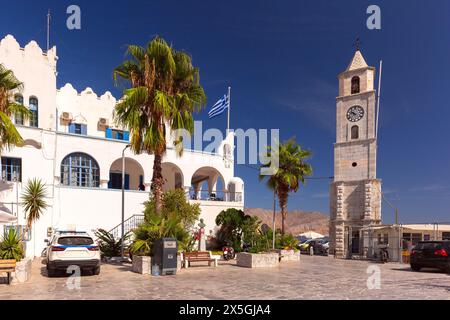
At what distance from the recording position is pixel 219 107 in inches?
1425

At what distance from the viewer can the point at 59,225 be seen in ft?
77.4

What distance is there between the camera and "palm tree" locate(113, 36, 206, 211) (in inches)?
696

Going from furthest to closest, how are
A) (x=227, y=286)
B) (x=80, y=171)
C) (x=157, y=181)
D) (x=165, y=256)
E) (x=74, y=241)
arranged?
(x=80, y=171) → (x=157, y=181) → (x=165, y=256) → (x=74, y=241) → (x=227, y=286)

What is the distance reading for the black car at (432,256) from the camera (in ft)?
61.2

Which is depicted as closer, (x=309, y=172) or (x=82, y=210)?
(x=82, y=210)

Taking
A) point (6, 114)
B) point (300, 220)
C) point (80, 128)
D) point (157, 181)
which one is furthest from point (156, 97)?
point (300, 220)

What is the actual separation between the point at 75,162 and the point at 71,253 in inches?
544

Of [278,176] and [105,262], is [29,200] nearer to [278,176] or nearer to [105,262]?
[105,262]

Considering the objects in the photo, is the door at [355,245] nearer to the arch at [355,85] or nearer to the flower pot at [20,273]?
the arch at [355,85]

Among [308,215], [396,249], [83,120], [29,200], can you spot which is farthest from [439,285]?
[308,215]

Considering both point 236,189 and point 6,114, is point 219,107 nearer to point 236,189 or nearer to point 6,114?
point 236,189
